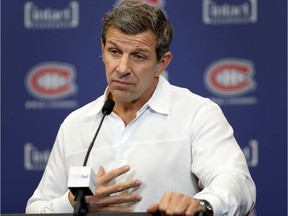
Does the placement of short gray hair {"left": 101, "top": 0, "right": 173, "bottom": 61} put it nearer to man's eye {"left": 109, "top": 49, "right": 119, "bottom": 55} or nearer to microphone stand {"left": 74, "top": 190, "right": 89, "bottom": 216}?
man's eye {"left": 109, "top": 49, "right": 119, "bottom": 55}

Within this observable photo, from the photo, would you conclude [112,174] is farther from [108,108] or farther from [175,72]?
[175,72]

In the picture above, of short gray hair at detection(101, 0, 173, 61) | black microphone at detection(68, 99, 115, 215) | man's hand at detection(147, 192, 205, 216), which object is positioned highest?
short gray hair at detection(101, 0, 173, 61)

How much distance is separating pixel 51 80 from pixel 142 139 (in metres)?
1.28

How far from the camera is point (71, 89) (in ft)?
12.1

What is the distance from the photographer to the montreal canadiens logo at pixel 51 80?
3.69 metres

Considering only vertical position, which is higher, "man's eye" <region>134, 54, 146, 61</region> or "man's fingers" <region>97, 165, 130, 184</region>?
"man's eye" <region>134, 54, 146, 61</region>

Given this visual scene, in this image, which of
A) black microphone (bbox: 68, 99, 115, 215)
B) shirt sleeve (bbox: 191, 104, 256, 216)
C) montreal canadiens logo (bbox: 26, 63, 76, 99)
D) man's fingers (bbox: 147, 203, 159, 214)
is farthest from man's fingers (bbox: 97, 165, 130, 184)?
montreal canadiens logo (bbox: 26, 63, 76, 99)

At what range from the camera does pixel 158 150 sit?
252cm

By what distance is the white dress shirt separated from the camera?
7.93 ft

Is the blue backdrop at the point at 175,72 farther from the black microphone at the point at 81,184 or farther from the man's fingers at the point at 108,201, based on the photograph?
the black microphone at the point at 81,184

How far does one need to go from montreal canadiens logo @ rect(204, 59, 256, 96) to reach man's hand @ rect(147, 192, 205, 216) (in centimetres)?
164
